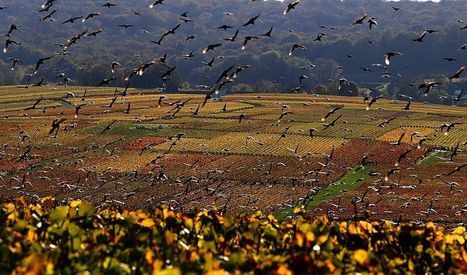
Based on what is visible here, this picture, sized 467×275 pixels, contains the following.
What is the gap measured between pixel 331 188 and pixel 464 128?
194 ft

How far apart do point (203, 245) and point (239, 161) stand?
75.8 m

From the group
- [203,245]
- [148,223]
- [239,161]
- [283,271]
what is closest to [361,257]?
[283,271]

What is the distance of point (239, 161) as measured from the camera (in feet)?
280

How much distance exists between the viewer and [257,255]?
931 centimetres

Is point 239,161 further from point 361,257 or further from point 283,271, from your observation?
point 283,271

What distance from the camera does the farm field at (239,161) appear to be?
201 feet

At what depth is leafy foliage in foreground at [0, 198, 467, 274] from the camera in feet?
26.2

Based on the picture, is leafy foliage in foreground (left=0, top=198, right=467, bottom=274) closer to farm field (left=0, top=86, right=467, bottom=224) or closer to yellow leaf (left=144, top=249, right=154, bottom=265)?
yellow leaf (left=144, top=249, right=154, bottom=265)

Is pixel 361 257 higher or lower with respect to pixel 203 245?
higher

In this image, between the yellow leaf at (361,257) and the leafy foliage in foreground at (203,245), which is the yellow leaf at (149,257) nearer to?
the leafy foliage in foreground at (203,245)

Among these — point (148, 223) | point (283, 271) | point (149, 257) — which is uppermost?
point (283, 271)

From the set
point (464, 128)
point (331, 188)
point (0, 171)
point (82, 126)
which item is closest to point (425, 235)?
point (331, 188)

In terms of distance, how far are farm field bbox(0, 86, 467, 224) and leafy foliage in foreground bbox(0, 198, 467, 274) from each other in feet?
80.9

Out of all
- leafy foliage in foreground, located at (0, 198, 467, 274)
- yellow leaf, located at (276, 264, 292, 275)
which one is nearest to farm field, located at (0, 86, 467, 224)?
leafy foliage in foreground, located at (0, 198, 467, 274)
